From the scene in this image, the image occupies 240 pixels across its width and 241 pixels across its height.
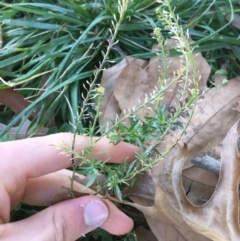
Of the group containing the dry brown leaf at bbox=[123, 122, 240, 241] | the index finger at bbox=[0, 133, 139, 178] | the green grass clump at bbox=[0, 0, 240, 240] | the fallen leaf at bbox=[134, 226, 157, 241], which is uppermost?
the green grass clump at bbox=[0, 0, 240, 240]

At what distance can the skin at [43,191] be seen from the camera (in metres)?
0.83

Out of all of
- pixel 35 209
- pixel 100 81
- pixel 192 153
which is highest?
pixel 100 81

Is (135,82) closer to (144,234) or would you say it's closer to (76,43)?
(76,43)

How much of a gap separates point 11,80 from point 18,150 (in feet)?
0.98

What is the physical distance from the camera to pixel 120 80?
3.48 ft

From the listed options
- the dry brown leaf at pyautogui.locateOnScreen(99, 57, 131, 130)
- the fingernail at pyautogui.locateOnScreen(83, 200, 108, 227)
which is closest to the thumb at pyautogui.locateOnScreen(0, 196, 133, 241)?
the fingernail at pyautogui.locateOnScreen(83, 200, 108, 227)

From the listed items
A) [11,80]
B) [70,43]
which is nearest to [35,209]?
[11,80]

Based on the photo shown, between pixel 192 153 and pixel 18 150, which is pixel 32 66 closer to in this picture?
pixel 18 150

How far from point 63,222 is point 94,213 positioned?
0.21 ft

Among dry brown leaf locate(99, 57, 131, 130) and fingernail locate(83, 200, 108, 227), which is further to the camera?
dry brown leaf locate(99, 57, 131, 130)

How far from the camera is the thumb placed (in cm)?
82

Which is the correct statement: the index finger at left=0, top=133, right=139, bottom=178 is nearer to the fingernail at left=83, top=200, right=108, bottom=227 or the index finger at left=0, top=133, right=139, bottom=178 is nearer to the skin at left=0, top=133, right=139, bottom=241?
the skin at left=0, top=133, right=139, bottom=241

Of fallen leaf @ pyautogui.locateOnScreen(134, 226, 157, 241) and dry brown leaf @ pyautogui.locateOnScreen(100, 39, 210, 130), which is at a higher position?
dry brown leaf @ pyautogui.locateOnScreen(100, 39, 210, 130)

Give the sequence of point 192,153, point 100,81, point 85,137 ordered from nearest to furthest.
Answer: point 85,137, point 192,153, point 100,81
